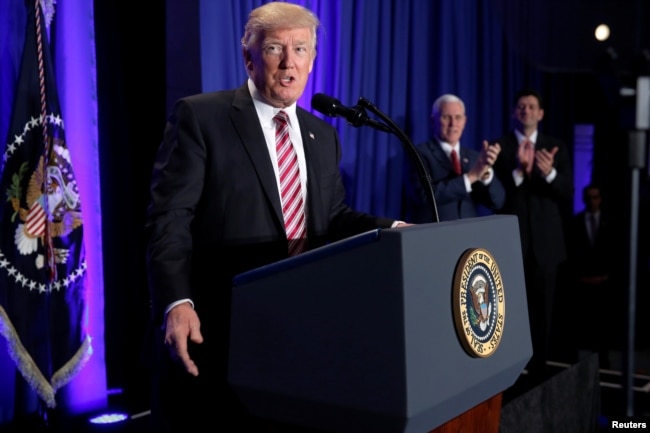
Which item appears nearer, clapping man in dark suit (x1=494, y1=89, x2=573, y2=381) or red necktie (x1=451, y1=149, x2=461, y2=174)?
red necktie (x1=451, y1=149, x2=461, y2=174)

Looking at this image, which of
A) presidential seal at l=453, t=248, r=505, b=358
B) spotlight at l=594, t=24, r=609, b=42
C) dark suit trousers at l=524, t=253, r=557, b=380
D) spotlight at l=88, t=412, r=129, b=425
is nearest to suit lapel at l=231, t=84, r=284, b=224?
presidential seal at l=453, t=248, r=505, b=358

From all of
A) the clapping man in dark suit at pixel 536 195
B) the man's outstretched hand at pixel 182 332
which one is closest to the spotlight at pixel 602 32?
the man's outstretched hand at pixel 182 332

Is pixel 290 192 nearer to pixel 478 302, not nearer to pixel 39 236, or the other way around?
pixel 478 302

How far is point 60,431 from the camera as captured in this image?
289cm

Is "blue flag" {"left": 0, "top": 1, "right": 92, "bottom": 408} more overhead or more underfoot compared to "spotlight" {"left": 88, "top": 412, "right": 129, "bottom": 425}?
more overhead

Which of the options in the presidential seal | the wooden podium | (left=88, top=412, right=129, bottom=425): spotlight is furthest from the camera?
(left=88, top=412, right=129, bottom=425): spotlight

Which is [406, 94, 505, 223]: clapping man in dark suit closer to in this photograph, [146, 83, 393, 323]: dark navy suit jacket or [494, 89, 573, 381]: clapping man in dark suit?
[494, 89, 573, 381]: clapping man in dark suit

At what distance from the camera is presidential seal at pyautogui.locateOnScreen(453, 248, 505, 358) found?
1344 mm

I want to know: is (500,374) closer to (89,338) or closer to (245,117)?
(245,117)

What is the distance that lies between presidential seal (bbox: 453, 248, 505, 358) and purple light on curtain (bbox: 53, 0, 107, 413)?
6.59 feet

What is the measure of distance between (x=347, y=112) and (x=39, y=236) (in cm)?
160

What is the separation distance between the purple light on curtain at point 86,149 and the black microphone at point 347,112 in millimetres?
1658

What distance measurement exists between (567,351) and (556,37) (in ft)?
10.9

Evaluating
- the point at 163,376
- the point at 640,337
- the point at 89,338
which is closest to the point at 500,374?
the point at 163,376
